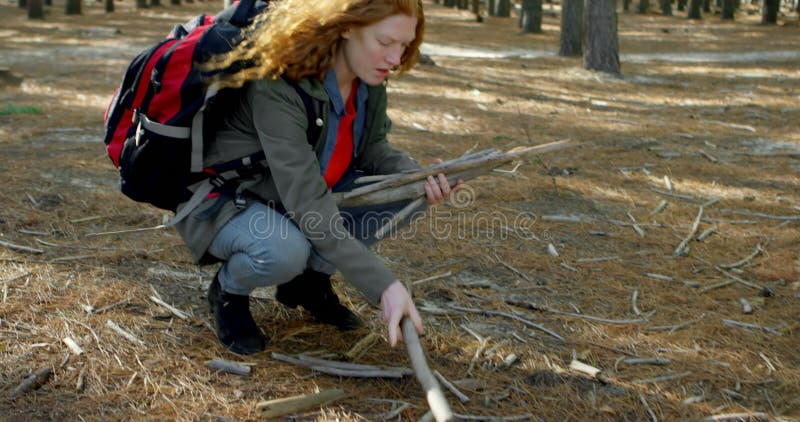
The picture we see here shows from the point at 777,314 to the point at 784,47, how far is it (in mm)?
14935

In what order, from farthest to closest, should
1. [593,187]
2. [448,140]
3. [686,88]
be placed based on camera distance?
1. [686,88]
2. [448,140]
3. [593,187]

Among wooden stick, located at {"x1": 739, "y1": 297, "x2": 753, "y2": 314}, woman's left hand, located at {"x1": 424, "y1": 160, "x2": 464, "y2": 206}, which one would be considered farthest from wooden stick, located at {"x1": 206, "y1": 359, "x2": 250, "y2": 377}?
wooden stick, located at {"x1": 739, "y1": 297, "x2": 753, "y2": 314}

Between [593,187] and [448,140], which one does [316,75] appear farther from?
[448,140]

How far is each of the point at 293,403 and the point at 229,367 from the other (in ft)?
1.29

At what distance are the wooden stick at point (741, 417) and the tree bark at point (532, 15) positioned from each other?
1783cm

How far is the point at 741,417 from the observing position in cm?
273

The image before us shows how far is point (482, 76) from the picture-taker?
11555 millimetres

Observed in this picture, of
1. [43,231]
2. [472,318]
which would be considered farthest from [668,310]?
[43,231]

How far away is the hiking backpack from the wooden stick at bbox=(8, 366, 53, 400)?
2.28 ft

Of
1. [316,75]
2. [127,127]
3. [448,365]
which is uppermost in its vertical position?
[316,75]

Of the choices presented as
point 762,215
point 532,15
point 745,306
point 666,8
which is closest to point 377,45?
point 745,306

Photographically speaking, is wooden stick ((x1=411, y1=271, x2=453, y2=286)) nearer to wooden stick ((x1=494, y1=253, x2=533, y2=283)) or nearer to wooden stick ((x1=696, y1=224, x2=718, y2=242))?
wooden stick ((x1=494, y1=253, x2=533, y2=283))

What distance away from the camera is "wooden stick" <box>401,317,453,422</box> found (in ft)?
7.45

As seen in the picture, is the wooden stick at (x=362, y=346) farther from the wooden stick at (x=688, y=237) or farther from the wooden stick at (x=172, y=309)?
the wooden stick at (x=688, y=237)
